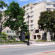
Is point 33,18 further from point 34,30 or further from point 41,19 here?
point 41,19

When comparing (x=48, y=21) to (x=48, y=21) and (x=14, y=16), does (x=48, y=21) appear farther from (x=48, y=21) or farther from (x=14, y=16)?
(x=14, y=16)

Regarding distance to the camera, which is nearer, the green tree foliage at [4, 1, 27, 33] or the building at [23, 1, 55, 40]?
the green tree foliage at [4, 1, 27, 33]

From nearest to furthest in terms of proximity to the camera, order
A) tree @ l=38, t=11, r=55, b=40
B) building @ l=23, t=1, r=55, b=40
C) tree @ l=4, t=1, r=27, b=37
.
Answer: tree @ l=4, t=1, r=27, b=37, tree @ l=38, t=11, r=55, b=40, building @ l=23, t=1, r=55, b=40

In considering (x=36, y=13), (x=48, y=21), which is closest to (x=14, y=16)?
(x=48, y=21)

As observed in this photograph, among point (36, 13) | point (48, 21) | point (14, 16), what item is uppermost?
point (36, 13)

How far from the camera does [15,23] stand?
38094mm

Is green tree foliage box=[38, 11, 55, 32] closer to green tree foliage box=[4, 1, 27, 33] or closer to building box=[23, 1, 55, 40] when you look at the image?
green tree foliage box=[4, 1, 27, 33]

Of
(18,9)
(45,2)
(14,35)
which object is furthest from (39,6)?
(18,9)

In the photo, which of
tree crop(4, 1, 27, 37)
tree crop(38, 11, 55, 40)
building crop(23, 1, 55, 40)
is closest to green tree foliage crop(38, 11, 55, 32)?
tree crop(38, 11, 55, 40)

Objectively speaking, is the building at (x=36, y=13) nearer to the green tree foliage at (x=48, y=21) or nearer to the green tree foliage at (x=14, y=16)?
the green tree foliage at (x=48, y=21)

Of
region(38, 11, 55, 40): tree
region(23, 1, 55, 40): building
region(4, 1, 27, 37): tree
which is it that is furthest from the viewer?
region(23, 1, 55, 40): building

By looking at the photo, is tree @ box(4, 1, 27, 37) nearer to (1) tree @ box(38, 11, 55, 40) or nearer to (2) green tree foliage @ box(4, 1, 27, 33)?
(2) green tree foliage @ box(4, 1, 27, 33)

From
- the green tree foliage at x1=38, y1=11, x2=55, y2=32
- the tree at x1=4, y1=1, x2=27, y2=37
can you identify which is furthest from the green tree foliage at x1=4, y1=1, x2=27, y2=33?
the green tree foliage at x1=38, y1=11, x2=55, y2=32

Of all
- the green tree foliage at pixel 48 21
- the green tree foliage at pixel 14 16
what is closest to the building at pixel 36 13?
the green tree foliage at pixel 48 21
